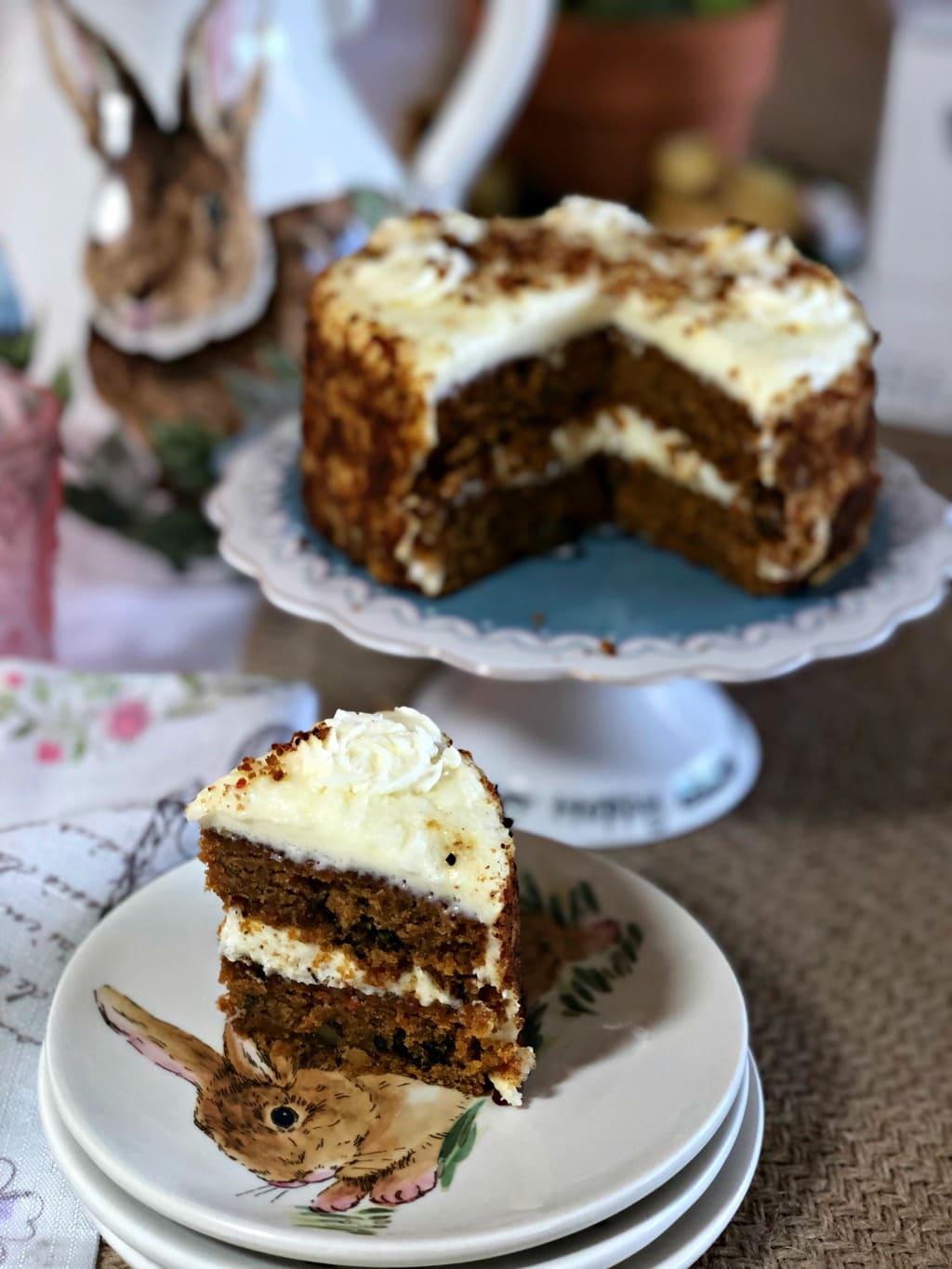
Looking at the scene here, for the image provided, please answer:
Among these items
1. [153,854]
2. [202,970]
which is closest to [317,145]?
[153,854]

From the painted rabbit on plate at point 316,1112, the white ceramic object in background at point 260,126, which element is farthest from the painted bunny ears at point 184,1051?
the white ceramic object in background at point 260,126

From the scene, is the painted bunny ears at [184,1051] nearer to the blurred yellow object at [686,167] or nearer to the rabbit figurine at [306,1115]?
the rabbit figurine at [306,1115]

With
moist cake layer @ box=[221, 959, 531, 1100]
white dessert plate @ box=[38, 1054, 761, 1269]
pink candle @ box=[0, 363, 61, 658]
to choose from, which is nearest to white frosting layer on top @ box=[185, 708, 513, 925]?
moist cake layer @ box=[221, 959, 531, 1100]

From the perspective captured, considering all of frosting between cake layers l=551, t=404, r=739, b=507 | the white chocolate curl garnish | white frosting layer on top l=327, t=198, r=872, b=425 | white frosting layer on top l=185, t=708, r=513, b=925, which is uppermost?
white frosting layer on top l=327, t=198, r=872, b=425

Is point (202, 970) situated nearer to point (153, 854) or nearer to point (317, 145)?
point (153, 854)

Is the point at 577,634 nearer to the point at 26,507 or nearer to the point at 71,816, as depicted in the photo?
the point at 71,816

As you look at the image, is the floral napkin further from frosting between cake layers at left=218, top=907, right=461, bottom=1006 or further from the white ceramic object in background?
the white ceramic object in background

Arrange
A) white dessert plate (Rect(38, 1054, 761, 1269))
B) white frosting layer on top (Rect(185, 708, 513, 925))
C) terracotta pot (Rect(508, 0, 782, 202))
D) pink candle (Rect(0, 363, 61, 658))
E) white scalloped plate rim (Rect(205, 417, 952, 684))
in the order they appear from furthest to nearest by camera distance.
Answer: terracotta pot (Rect(508, 0, 782, 202)) → pink candle (Rect(0, 363, 61, 658)) → white scalloped plate rim (Rect(205, 417, 952, 684)) → white frosting layer on top (Rect(185, 708, 513, 925)) → white dessert plate (Rect(38, 1054, 761, 1269))

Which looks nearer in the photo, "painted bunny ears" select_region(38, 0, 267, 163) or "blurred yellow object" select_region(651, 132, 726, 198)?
"painted bunny ears" select_region(38, 0, 267, 163)
